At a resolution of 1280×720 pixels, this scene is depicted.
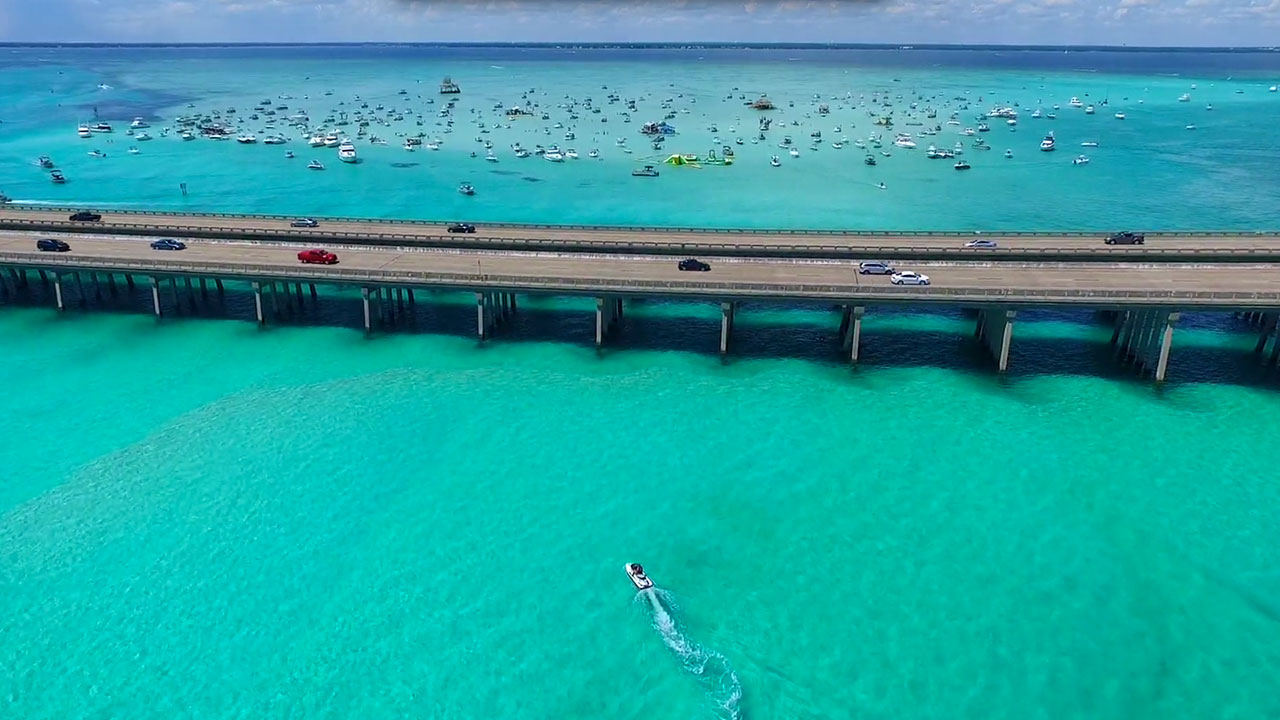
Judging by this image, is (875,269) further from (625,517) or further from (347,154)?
(347,154)

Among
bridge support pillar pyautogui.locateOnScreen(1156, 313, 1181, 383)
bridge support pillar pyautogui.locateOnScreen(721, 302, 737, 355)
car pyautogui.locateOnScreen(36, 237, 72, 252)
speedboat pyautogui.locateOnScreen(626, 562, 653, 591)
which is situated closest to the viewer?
speedboat pyautogui.locateOnScreen(626, 562, 653, 591)

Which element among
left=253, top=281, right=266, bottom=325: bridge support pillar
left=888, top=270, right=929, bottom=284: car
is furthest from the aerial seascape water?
left=888, top=270, right=929, bottom=284: car

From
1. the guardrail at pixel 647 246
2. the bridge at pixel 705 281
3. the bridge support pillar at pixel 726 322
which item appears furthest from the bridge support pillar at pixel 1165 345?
the bridge support pillar at pixel 726 322

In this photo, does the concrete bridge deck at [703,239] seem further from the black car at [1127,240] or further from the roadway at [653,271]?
the roadway at [653,271]

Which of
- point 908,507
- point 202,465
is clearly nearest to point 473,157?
point 202,465

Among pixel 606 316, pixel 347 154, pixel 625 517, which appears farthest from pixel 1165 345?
pixel 347 154

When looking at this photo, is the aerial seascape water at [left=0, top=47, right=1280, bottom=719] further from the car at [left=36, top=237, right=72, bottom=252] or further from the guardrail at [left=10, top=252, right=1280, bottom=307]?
the car at [left=36, top=237, right=72, bottom=252]

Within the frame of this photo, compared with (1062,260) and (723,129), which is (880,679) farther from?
(723,129)
